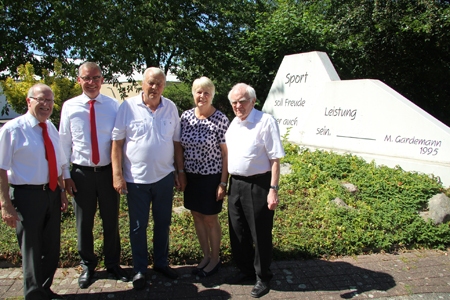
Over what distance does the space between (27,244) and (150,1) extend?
33.4 feet

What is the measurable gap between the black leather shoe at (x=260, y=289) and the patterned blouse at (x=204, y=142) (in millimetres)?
1031

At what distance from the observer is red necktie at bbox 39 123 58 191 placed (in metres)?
2.95

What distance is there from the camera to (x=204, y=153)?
342 centimetres

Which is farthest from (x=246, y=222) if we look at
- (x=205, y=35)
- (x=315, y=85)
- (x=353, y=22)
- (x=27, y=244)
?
(x=205, y=35)

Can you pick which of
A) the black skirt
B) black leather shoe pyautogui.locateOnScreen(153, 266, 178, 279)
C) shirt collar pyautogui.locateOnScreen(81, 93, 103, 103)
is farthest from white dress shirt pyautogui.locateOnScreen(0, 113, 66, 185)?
black leather shoe pyautogui.locateOnScreen(153, 266, 178, 279)

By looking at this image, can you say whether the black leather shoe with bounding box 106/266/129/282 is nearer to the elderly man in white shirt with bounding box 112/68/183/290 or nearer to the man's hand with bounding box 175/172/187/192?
the elderly man in white shirt with bounding box 112/68/183/290

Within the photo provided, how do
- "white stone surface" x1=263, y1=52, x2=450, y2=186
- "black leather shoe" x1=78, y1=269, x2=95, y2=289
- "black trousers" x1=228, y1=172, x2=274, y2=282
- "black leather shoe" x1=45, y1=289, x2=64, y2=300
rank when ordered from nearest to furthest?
"black leather shoe" x1=45, y1=289, x2=64, y2=300, "black trousers" x1=228, y1=172, x2=274, y2=282, "black leather shoe" x1=78, y1=269, x2=95, y2=289, "white stone surface" x1=263, y1=52, x2=450, y2=186

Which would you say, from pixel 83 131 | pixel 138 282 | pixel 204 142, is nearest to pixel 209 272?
pixel 138 282

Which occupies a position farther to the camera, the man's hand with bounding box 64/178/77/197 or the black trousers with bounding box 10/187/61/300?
the man's hand with bounding box 64/178/77/197

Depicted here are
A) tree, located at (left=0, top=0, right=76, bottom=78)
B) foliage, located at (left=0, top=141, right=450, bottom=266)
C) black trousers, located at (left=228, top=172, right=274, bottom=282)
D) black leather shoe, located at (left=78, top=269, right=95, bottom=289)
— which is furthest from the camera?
tree, located at (left=0, top=0, right=76, bottom=78)

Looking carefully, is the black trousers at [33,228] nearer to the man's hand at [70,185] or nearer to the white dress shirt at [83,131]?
the man's hand at [70,185]

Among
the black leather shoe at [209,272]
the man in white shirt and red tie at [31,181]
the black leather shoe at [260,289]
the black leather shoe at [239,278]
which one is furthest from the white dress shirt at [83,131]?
the black leather shoe at [260,289]

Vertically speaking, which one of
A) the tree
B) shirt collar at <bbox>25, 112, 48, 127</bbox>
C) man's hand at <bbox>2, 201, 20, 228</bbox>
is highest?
the tree

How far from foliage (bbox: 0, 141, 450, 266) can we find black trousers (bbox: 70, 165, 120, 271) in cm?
39
